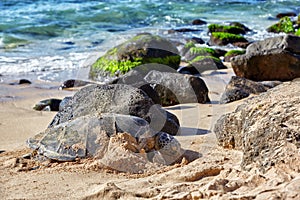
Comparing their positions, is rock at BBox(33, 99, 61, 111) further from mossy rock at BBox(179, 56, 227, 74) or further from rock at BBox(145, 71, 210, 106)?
mossy rock at BBox(179, 56, 227, 74)

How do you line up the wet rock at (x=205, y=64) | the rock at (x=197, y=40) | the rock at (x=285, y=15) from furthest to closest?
1. the rock at (x=285, y=15)
2. the rock at (x=197, y=40)
3. the wet rock at (x=205, y=64)

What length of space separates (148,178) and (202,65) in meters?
6.85

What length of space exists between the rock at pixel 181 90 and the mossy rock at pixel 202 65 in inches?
106

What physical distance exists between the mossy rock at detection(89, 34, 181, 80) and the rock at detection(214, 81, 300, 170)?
19.5ft

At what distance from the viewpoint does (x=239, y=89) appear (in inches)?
256

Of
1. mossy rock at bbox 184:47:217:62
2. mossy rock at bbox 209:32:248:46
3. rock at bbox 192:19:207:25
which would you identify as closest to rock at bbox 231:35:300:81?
mossy rock at bbox 184:47:217:62

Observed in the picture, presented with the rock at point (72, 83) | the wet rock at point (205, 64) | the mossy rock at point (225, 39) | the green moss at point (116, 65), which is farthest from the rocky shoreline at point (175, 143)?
the mossy rock at point (225, 39)

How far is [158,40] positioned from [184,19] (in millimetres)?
8762

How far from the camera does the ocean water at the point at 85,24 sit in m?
10.8

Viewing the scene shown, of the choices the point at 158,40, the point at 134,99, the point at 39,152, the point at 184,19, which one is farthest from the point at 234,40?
the point at 39,152

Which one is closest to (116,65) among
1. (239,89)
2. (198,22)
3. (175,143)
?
(239,89)

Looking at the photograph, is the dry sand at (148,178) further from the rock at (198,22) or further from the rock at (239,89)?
the rock at (198,22)

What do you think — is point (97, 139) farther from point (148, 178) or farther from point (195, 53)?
point (195, 53)

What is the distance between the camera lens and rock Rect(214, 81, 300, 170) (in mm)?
2473
